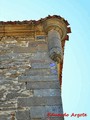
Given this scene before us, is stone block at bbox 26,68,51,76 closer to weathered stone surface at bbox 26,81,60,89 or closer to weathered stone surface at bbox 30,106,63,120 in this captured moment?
weathered stone surface at bbox 26,81,60,89

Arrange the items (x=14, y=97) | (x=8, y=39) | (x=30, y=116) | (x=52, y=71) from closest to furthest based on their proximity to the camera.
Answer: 1. (x=30, y=116)
2. (x=14, y=97)
3. (x=52, y=71)
4. (x=8, y=39)

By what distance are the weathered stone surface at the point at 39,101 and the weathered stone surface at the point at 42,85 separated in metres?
0.30

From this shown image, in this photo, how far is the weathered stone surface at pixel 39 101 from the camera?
17.9ft

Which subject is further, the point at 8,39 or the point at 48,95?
the point at 8,39

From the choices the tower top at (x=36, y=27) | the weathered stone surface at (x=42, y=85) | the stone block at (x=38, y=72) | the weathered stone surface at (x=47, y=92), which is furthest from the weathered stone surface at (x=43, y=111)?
the tower top at (x=36, y=27)

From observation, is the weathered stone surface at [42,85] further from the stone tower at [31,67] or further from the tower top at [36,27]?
the tower top at [36,27]

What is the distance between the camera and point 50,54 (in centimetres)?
669

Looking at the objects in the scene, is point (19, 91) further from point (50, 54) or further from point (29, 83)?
point (50, 54)

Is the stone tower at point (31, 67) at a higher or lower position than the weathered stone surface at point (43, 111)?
higher

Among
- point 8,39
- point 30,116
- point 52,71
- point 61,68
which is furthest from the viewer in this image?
point 61,68

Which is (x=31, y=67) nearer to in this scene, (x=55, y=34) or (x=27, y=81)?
(x=27, y=81)

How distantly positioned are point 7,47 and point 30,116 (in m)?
2.31

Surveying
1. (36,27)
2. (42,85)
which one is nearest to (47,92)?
(42,85)

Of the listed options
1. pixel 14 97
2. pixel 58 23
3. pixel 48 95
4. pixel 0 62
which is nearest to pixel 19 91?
pixel 14 97
